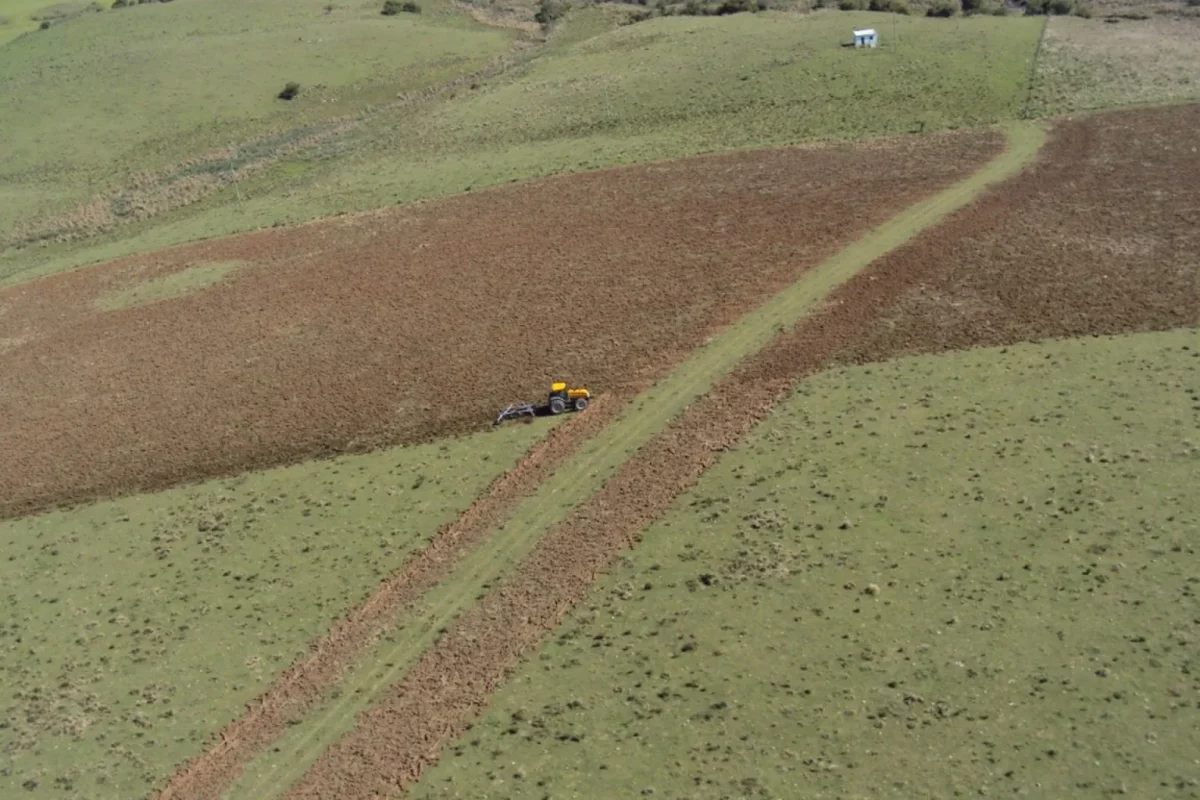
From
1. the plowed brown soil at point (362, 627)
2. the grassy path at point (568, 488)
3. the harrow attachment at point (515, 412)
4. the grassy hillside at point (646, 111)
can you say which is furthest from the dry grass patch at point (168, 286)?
the grassy path at point (568, 488)

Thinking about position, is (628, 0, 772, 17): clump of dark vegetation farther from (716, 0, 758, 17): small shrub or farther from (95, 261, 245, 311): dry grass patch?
(95, 261, 245, 311): dry grass patch

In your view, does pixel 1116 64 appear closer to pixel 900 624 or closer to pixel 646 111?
pixel 646 111

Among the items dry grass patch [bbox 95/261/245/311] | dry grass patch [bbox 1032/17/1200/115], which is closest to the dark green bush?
dry grass patch [bbox 1032/17/1200/115]

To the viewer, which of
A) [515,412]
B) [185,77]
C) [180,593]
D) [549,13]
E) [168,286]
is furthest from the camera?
[549,13]

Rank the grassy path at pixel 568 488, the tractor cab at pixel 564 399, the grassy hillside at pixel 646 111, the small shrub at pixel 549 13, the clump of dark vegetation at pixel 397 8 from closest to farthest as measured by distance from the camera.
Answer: the grassy path at pixel 568 488 → the tractor cab at pixel 564 399 → the grassy hillside at pixel 646 111 → the small shrub at pixel 549 13 → the clump of dark vegetation at pixel 397 8

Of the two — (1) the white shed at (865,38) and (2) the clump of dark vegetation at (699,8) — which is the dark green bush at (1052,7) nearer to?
(1) the white shed at (865,38)

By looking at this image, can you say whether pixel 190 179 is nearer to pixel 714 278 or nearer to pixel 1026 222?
pixel 714 278

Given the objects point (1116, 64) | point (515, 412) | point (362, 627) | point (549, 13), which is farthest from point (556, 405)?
point (549, 13)
